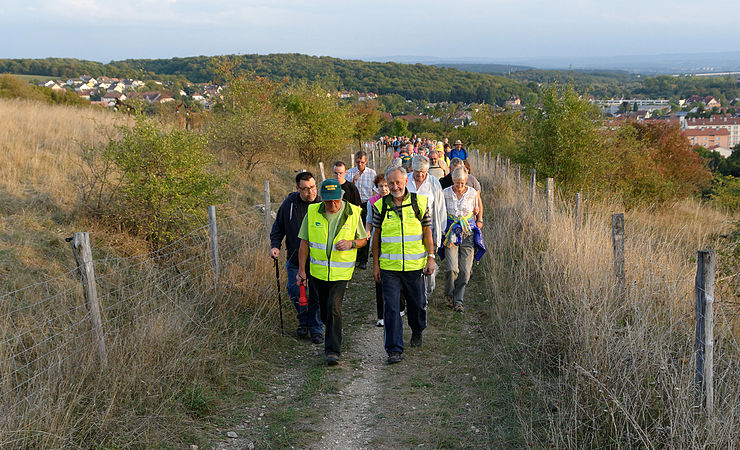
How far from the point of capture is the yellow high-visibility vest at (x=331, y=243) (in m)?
5.63

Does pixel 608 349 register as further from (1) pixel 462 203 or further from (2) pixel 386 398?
(1) pixel 462 203

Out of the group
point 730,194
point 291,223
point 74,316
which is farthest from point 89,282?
point 730,194

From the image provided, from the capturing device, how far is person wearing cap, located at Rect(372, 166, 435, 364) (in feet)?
18.8

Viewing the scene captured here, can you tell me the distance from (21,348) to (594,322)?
Result: 15.4 feet

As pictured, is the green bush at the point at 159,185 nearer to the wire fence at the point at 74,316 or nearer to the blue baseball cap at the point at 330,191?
the wire fence at the point at 74,316

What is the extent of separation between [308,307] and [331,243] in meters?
1.17

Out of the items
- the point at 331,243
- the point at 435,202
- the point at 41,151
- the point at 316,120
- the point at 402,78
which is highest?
the point at 402,78

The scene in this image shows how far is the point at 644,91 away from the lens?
17600 cm

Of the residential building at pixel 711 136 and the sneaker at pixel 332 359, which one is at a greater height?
the sneaker at pixel 332 359

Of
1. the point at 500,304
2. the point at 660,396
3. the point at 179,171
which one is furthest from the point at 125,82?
the point at 660,396

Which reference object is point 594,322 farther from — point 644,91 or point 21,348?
point 644,91

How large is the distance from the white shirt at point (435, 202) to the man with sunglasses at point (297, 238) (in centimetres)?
130

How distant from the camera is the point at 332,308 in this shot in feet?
18.8

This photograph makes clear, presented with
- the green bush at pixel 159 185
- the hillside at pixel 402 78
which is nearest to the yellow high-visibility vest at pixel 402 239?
the green bush at pixel 159 185
